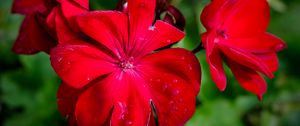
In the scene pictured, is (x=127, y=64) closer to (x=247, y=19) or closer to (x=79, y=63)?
(x=79, y=63)

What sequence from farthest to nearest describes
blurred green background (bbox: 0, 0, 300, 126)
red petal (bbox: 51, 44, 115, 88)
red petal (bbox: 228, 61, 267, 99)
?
blurred green background (bbox: 0, 0, 300, 126)
red petal (bbox: 228, 61, 267, 99)
red petal (bbox: 51, 44, 115, 88)

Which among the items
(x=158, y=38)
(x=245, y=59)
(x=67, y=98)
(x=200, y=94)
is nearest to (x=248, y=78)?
(x=245, y=59)

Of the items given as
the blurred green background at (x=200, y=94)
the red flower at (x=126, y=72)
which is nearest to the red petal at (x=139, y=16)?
the red flower at (x=126, y=72)

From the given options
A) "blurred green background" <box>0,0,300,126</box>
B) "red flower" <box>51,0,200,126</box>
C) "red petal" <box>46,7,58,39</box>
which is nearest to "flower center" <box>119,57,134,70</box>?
"red flower" <box>51,0,200,126</box>

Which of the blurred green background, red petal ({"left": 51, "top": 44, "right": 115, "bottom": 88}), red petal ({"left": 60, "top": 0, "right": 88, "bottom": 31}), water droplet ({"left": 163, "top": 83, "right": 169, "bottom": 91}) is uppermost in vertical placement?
red petal ({"left": 60, "top": 0, "right": 88, "bottom": 31})

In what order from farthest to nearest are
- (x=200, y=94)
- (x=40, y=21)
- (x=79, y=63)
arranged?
(x=200, y=94)
(x=40, y=21)
(x=79, y=63)

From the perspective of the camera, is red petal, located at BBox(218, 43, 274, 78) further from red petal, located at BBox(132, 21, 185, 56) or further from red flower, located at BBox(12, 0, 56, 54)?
red flower, located at BBox(12, 0, 56, 54)

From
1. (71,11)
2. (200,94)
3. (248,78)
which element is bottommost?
(200,94)

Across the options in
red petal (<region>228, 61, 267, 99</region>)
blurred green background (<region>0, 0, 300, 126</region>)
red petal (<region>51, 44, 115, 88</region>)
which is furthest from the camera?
blurred green background (<region>0, 0, 300, 126</region>)
